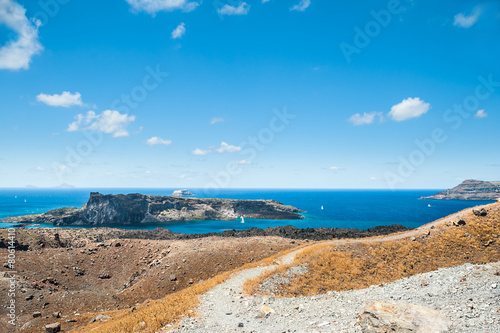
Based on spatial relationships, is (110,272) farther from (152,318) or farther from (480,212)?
(480,212)

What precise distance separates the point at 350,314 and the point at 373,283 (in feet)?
24.4

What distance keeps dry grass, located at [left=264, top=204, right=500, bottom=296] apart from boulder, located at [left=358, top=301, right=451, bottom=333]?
808 centimetres

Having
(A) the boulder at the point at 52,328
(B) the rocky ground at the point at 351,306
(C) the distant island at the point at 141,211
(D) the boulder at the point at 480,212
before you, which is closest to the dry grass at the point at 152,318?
(B) the rocky ground at the point at 351,306

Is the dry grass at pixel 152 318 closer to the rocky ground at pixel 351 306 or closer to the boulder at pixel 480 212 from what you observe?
the rocky ground at pixel 351 306

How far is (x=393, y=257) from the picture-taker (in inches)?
867

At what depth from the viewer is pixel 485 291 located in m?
12.2

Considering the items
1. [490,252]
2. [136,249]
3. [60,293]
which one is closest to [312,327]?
[490,252]

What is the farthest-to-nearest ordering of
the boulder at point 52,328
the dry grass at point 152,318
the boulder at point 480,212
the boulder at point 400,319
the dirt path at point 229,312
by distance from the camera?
1. the boulder at point 480,212
2. the boulder at point 52,328
3. the dry grass at point 152,318
4. the dirt path at point 229,312
5. the boulder at point 400,319

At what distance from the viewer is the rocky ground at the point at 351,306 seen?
1050 centimetres

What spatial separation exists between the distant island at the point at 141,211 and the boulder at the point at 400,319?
420 feet

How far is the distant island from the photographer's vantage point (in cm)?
12825

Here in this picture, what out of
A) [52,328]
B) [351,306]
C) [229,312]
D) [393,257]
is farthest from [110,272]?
[393,257]

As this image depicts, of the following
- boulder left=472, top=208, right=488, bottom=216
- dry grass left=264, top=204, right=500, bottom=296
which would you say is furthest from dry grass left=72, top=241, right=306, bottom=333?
boulder left=472, top=208, right=488, bottom=216

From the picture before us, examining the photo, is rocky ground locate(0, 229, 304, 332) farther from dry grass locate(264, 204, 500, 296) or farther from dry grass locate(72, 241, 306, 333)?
dry grass locate(264, 204, 500, 296)
